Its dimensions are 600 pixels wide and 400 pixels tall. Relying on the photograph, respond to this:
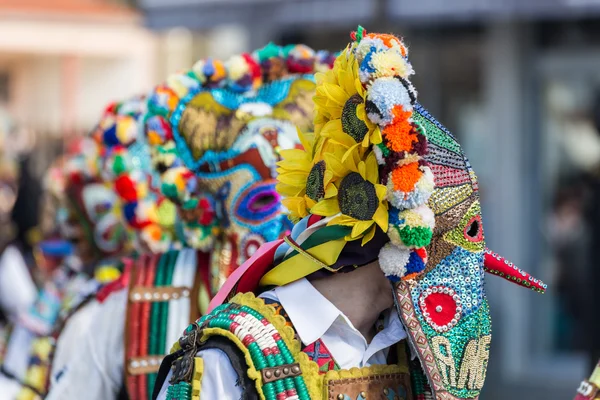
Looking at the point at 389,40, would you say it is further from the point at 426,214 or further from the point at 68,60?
the point at 68,60

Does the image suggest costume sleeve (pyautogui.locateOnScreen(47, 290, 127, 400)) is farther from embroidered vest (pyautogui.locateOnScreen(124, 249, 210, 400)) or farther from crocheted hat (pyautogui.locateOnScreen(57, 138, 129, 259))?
crocheted hat (pyautogui.locateOnScreen(57, 138, 129, 259))

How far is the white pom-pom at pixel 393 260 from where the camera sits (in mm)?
2242

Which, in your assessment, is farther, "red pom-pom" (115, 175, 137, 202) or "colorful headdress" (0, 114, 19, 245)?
"colorful headdress" (0, 114, 19, 245)

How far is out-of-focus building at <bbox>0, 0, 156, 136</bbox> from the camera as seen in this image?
13.9 meters

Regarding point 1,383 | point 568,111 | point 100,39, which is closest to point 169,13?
point 568,111

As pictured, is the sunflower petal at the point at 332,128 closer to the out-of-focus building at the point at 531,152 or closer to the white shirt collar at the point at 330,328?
the white shirt collar at the point at 330,328

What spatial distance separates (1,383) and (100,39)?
36.5 ft

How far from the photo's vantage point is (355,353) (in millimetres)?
2346

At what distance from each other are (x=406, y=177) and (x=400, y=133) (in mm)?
89

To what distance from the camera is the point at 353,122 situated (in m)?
2.26

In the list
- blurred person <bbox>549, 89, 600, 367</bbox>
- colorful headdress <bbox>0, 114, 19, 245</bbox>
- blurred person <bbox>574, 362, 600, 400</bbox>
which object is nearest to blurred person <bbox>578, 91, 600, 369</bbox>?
blurred person <bbox>574, 362, 600, 400</bbox>

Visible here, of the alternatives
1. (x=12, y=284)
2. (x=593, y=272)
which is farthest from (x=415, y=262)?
(x=12, y=284)

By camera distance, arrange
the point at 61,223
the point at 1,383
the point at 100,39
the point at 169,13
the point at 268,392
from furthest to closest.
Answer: the point at 100,39 → the point at 169,13 → the point at 61,223 → the point at 1,383 → the point at 268,392

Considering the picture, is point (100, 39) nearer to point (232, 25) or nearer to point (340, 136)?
point (232, 25)
